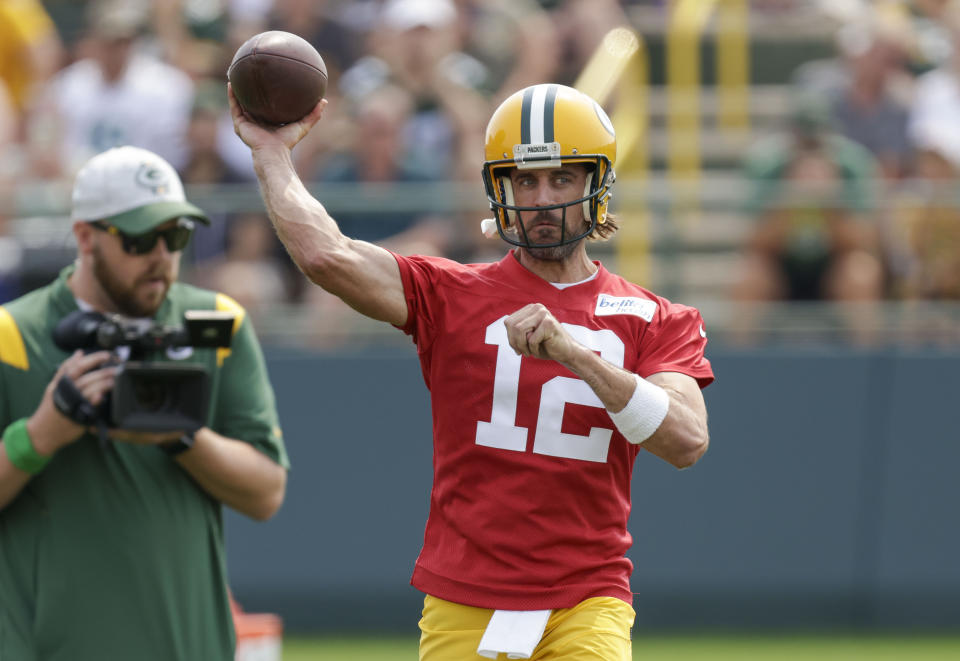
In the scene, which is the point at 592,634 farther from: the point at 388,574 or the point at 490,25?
the point at 490,25

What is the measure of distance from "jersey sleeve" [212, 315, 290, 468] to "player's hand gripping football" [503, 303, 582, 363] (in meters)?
1.24

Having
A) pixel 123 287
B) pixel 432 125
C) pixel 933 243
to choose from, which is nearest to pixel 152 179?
pixel 123 287

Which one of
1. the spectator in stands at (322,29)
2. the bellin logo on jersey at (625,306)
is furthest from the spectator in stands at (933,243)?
the bellin logo on jersey at (625,306)

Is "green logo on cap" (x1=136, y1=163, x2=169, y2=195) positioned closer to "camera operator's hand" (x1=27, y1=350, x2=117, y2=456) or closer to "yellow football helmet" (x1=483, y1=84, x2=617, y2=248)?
"camera operator's hand" (x1=27, y1=350, x2=117, y2=456)

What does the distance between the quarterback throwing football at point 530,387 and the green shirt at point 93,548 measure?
31.4 inches

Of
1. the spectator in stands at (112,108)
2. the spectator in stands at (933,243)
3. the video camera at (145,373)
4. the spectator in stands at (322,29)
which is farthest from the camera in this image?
the spectator in stands at (322,29)

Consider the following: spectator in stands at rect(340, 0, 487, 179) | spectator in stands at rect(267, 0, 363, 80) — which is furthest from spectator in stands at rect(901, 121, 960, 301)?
spectator in stands at rect(267, 0, 363, 80)

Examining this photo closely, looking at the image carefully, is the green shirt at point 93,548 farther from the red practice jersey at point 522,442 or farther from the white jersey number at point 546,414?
the white jersey number at point 546,414

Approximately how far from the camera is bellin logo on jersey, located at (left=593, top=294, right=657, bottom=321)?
4.42 meters

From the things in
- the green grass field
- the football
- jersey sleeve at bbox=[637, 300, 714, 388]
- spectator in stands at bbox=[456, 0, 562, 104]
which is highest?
spectator in stands at bbox=[456, 0, 562, 104]

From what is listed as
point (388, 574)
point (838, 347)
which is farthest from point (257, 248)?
point (838, 347)

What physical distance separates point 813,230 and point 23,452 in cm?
582

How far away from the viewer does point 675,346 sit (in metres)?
4.44

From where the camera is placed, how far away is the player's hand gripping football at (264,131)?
13.9 feet
